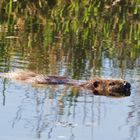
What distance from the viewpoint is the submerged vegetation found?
11.1m

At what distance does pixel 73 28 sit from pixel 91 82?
17.8 ft

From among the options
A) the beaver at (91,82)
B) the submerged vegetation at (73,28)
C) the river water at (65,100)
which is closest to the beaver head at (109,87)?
the beaver at (91,82)

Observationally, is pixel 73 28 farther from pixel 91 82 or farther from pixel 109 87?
pixel 109 87

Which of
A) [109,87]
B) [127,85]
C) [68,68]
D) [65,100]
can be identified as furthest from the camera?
[68,68]

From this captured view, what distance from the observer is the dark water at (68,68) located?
6.76m

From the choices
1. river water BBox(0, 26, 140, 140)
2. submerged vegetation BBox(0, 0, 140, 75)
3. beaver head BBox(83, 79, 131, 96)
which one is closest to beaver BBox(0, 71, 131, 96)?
beaver head BBox(83, 79, 131, 96)

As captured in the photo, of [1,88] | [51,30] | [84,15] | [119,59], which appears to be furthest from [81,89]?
[84,15]

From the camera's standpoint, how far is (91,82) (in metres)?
8.77

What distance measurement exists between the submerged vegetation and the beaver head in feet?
3.36

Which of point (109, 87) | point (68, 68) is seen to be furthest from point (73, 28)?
point (109, 87)

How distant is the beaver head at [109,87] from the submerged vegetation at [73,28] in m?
1.02

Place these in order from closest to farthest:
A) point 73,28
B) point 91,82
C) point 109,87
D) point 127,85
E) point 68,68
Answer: point 127,85, point 109,87, point 91,82, point 68,68, point 73,28

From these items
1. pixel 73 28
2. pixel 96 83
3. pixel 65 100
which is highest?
pixel 73 28

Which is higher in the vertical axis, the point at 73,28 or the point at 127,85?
the point at 73,28
